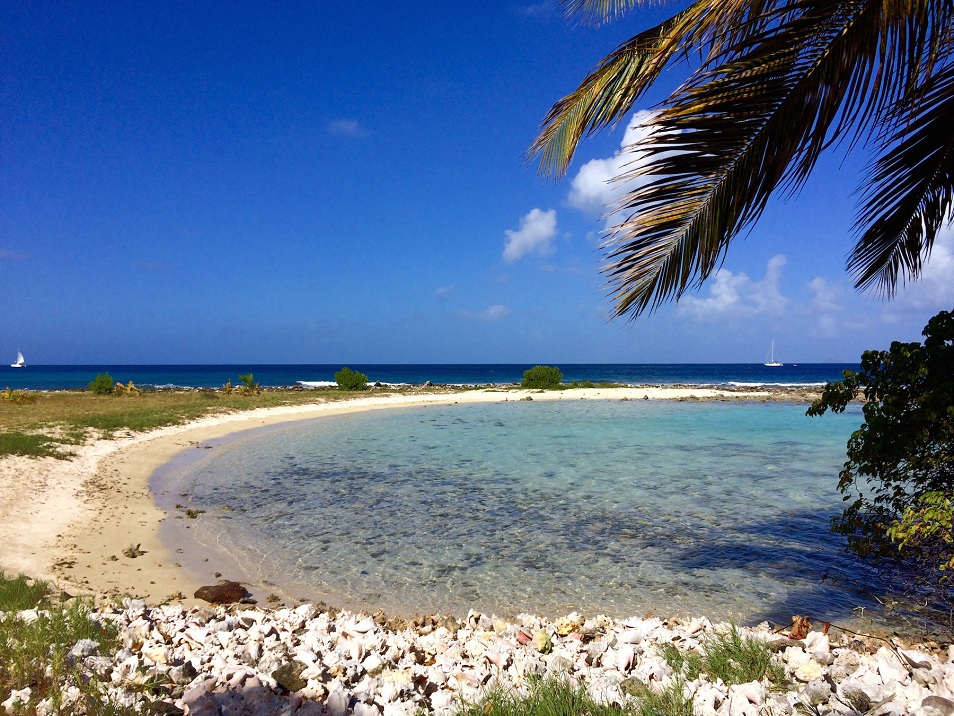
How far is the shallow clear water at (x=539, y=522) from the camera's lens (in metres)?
6.10

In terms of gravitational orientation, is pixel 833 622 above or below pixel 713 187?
below

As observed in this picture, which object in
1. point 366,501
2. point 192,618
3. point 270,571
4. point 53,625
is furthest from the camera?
point 366,501

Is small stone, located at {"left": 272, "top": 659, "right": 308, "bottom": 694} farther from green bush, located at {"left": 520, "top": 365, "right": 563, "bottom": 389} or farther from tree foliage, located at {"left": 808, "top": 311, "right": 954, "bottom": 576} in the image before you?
green bush, located at {"left": 520, "top": 365, "right": 563, "bottom": 389}

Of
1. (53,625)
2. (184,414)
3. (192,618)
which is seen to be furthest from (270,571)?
(184,414)

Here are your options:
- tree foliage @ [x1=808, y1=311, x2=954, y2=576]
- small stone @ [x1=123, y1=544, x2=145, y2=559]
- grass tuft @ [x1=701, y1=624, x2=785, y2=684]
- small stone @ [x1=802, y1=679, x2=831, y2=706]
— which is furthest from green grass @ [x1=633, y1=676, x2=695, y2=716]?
small stone @ [x1=123, y1=544, x2=145, y2=559]

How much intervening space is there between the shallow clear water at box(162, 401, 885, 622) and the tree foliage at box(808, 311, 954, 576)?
1.71 meters

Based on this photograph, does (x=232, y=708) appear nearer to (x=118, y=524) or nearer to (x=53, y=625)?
(x=53, y=625)

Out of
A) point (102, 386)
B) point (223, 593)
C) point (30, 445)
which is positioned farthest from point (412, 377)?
point (223, 593)

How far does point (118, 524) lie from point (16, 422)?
471 inches

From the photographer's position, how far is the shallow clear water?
6102 millimetres

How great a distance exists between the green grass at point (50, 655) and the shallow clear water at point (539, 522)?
2.67 meters

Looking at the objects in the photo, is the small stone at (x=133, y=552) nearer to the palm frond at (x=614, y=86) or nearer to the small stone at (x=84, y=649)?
the small stone at (x=84, y=649)

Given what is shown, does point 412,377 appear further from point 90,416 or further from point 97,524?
point 97,524

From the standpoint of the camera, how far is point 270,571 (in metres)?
6.80
